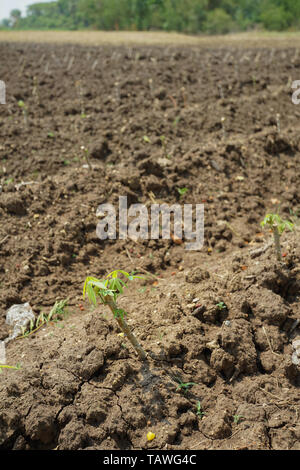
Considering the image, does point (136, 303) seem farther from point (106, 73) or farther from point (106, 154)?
point (106, 73)

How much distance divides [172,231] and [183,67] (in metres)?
5.32

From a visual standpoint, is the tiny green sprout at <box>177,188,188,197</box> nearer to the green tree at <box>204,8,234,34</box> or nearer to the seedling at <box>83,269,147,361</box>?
the seedling at <box>83,269,147,361</box>

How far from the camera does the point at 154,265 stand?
361cm

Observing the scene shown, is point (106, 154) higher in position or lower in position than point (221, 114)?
lower

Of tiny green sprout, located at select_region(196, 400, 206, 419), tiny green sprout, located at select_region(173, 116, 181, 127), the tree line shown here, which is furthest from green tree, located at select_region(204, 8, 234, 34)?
tiny green sprout, located at select_region(196, 400, 206, 419)

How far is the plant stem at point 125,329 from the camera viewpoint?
2146mm

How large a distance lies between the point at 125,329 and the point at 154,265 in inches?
55.6

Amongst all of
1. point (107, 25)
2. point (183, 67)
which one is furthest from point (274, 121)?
point (107, 25)

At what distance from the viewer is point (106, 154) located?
16.5ft

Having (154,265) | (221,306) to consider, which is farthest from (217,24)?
(221,306)

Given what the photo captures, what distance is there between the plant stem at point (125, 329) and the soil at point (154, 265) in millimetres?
88

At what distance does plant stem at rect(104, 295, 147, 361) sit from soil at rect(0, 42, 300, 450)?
3.5 inches

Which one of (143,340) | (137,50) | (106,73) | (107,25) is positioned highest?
(107,25)

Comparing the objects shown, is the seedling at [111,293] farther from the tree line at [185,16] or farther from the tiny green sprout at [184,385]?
the tree line at [185,16]
